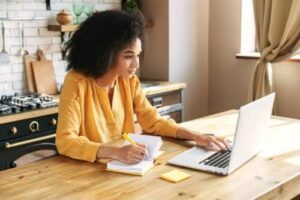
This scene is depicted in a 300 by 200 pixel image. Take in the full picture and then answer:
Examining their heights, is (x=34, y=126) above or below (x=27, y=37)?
below

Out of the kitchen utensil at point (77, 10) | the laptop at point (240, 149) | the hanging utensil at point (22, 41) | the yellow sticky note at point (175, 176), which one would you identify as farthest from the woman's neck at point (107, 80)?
the kitchen utensil at point (77, 10)

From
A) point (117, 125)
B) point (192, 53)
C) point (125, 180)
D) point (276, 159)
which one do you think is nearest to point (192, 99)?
point (192, 53)

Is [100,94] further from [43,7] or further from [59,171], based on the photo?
[43,7]

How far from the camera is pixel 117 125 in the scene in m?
2.10

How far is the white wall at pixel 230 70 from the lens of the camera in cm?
365

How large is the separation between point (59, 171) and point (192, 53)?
Result: 2561 millimetres

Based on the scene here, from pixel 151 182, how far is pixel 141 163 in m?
0.15

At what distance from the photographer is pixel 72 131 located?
6.05ft

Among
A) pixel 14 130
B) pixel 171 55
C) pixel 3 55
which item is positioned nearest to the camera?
pixel 14 130

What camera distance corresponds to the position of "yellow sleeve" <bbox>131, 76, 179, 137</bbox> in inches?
82.6

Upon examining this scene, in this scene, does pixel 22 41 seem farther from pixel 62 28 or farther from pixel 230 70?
pixel 230 70

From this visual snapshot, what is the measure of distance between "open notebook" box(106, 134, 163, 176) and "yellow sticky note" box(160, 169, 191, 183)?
0.29 feet

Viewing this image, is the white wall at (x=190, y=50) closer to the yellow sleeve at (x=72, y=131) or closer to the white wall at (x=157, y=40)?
the white wall at (x=157, y=40)

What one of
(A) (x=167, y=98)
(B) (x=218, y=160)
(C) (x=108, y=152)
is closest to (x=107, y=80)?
(C) (x=108, y=152)
